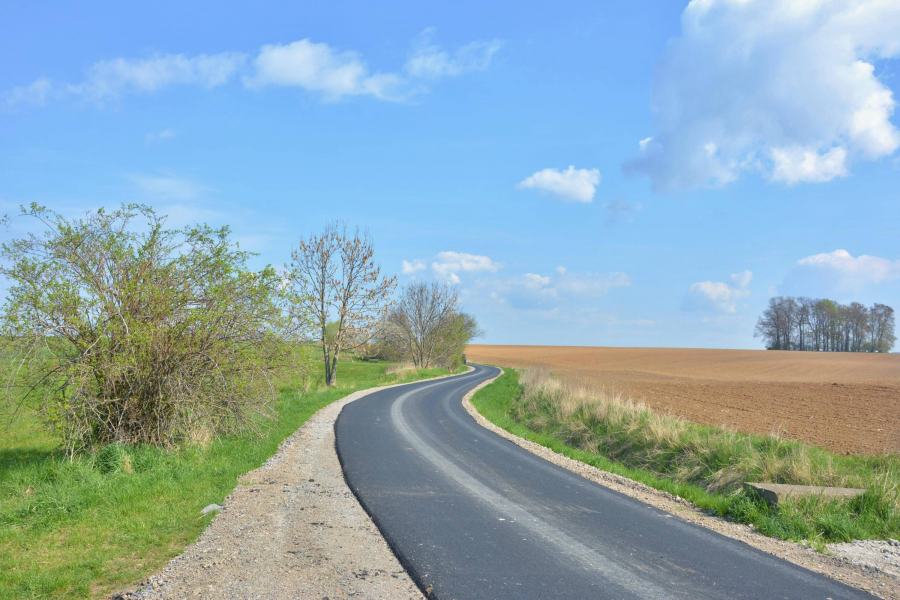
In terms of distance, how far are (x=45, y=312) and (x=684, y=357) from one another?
301 feet

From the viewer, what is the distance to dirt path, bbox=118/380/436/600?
4.95 m

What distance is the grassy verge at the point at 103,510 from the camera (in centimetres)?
538

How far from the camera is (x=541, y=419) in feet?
70.5

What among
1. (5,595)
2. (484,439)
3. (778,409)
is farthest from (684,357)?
(5,595)

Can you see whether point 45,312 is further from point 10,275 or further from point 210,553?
point 210,553

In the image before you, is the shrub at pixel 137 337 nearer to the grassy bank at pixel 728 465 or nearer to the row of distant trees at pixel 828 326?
the grassy bank at pixel 728 465

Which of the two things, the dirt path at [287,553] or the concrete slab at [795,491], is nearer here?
the dirt path at [287,553]

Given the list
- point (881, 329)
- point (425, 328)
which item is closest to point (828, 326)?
point (881, 329)

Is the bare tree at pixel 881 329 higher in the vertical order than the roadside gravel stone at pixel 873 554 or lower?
higher

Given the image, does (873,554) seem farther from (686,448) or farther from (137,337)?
(137,337)

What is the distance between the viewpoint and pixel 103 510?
24.3 feet

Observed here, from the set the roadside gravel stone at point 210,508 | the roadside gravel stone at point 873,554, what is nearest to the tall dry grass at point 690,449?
the roadside gravel stone at point 873,554

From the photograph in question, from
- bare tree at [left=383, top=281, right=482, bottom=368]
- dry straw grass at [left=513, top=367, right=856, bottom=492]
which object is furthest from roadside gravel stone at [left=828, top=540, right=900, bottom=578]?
bare tree at [left=383, top=281, right=482, bottom=368]

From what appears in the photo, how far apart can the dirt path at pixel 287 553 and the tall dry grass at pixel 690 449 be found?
25.0 ft
